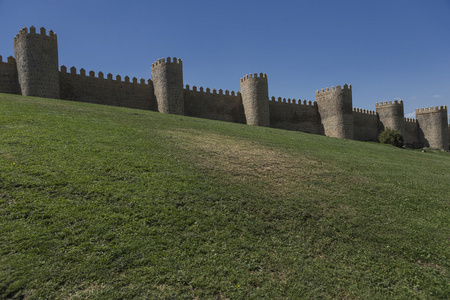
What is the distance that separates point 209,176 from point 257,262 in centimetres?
359

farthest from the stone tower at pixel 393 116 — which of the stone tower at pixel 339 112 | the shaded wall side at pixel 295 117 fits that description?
the shaded wall side at pixel 295 117

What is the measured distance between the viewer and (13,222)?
187 inches

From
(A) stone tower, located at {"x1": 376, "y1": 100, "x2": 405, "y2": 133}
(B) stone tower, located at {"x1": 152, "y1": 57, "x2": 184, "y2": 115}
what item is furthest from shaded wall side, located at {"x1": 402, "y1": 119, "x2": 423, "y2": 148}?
(B) stone tower, located at {"x1": 152, "y1": 57, "x2": 184, "y2": 115}

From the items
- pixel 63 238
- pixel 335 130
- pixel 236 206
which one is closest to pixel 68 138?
pixel 63 238

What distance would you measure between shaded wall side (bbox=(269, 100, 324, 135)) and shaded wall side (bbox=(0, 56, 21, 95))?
2729 centimetres

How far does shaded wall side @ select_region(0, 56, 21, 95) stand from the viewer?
73.3 feet

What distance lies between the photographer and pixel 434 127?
52.6 metres

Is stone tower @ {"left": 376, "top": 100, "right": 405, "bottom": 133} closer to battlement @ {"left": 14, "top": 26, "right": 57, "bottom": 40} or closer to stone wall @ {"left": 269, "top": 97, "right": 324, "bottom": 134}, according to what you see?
stone wall @ {"left": 269, "top": 97, "right": 324, "bottom": 134}

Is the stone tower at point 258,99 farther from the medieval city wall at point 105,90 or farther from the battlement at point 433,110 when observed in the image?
the battlement at point 433,110

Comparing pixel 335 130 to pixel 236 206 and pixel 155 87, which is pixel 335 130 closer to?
pixel 155 87

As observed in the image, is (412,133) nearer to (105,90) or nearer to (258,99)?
(258,99)

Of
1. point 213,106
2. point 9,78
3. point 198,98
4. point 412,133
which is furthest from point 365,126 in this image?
point 9,78

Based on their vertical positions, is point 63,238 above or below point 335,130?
below

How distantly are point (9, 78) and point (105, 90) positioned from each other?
725 cm
